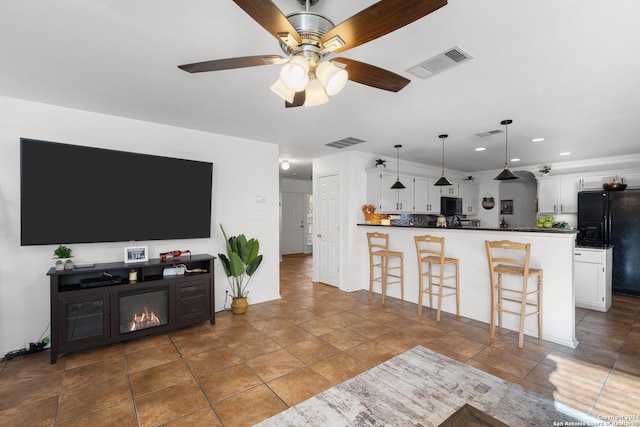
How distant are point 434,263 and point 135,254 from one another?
3.84 m

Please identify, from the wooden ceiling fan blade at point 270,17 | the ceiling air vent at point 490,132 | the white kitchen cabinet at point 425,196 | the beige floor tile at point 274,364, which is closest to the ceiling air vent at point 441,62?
the wooden ceiling fan blade at point 270,17

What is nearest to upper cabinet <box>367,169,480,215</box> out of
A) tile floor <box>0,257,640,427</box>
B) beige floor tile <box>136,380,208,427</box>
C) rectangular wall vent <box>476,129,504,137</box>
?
rectangular wall vent <box>476,129,504,137</box>

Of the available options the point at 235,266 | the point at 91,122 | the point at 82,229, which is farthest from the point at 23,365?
the point at 91,122

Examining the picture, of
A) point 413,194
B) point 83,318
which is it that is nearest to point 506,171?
point 413,194

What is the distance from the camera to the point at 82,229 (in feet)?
10.3

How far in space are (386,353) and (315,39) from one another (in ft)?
9.18

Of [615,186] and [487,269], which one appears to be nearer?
[487,269]

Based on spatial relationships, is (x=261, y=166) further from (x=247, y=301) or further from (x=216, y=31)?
(x=216, y=31)

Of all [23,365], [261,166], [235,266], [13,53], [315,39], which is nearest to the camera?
[315,39]

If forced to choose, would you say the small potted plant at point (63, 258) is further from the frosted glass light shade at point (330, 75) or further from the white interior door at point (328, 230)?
the white interior door at point (328, 230)

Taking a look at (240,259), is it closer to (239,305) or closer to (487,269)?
(239,305)

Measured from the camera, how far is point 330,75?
1.52 metres

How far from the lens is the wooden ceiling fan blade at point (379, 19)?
1.14 meters

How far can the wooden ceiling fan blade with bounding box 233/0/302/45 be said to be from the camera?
1.15 meters
